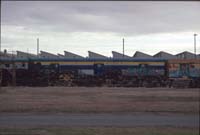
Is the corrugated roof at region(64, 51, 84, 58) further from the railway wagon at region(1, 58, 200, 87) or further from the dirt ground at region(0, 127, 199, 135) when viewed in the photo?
the dirt ground at region(0, 127, 199, 135)

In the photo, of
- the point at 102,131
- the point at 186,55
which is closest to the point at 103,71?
the point at 186,55

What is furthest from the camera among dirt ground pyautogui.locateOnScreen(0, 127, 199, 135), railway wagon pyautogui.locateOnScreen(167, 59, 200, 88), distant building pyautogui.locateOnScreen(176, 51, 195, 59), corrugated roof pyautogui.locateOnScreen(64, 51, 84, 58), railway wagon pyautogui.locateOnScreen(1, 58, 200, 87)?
distant building pyautogui.locateOnScreen(176, 51, 195, 59)

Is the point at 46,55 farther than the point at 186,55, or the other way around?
the point at 46,55

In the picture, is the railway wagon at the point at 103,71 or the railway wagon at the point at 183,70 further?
the railway wagon at the point at 183,70

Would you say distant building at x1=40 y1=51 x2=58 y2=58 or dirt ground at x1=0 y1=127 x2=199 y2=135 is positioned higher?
distant building at x1=40 y1=51 x2=58 y2=58

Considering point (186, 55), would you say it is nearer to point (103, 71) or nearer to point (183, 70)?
point (183, 70)

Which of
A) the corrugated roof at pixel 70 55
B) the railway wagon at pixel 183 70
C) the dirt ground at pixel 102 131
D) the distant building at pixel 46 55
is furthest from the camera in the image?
the distant building at pixel 46 55

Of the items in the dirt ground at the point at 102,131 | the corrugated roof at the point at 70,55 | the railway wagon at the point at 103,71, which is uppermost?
the corrugated roof at the point at 70,55

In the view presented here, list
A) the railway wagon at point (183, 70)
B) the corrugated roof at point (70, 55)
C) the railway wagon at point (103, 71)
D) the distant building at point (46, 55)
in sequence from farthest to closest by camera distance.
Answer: the distant building at point (46, 55), the corrugated roof at point (70, 55), the railway wagon at point (183, 70), the railway wagon at point (103, 71)

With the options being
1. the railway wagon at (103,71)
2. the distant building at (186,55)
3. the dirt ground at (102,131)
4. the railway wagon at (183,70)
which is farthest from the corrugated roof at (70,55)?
the dirt ground at (102,131)

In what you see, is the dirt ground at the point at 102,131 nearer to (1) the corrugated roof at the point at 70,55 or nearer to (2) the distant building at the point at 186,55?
(1) the corrugated roof at the point at 70,55

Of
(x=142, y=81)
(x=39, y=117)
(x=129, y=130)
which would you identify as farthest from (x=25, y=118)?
(x=142, y=81)

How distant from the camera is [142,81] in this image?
62.5 meters

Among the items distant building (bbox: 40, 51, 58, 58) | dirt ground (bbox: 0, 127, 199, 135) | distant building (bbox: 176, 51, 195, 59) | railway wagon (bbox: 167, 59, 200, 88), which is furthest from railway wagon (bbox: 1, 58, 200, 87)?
dirt ground (bbox: 0, 127, 199, 135)
